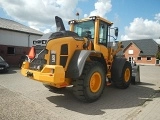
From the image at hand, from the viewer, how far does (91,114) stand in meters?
5.52

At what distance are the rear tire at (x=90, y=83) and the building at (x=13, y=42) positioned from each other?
16.5 metres

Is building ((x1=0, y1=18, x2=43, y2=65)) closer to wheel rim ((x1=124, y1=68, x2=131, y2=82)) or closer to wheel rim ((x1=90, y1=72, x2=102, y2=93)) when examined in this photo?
wheel rim ((x1=124, y1=68, x2=131, y2=82))

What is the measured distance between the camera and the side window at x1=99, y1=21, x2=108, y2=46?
25.7ft

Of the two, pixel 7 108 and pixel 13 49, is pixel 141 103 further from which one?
pixel 13 49

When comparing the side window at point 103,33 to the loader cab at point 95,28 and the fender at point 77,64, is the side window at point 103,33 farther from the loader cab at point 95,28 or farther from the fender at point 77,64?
the fender at point 77,64

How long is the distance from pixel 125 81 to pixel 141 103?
7.47 feet

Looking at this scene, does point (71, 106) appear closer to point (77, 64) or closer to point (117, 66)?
point (77, 64)

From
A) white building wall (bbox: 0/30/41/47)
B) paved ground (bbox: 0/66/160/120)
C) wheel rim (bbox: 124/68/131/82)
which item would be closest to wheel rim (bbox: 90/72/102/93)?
paved ground (bbox: 0/66/160/120)

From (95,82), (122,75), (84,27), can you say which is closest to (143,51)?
(122,75)

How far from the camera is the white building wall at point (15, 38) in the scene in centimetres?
2120

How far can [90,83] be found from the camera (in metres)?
6.40

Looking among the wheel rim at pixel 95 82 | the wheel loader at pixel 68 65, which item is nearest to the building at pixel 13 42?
the wheel loader at pixel 68 65

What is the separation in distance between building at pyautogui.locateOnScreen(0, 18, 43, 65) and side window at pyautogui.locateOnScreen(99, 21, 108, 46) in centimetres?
1545

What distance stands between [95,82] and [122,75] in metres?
2.15
